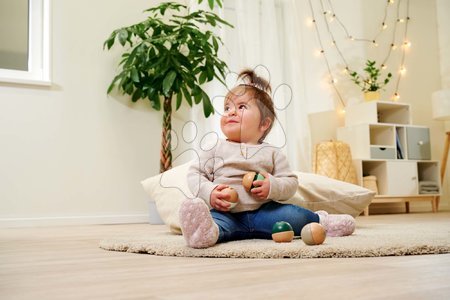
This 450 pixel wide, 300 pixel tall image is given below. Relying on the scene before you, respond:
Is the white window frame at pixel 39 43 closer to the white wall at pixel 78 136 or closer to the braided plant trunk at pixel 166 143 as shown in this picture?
the white wall at pixel 78 136

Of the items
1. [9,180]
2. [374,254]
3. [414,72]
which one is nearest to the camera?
[374,254]

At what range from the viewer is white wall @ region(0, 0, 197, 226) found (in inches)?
117

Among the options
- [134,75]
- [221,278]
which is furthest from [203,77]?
[221,278]

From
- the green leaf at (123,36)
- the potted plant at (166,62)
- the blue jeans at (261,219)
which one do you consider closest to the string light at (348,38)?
the potted plant at (166,62)

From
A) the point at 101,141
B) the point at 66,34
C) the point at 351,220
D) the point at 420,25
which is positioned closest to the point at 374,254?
the point at 351,220

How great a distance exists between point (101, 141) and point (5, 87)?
643 millimetres

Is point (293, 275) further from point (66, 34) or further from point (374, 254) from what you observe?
point (66, 34)

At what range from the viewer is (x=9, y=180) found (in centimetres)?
292

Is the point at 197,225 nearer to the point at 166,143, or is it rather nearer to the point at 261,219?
the point at 261,219

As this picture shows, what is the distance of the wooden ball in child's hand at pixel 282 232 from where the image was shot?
4.48 feet

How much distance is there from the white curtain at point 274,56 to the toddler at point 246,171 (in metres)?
1.88

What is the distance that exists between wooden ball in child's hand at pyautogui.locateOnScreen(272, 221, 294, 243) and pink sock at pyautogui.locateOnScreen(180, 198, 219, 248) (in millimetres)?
185

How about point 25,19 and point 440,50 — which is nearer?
point 25,19

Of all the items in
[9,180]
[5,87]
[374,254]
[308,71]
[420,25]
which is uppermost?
[420,25]
